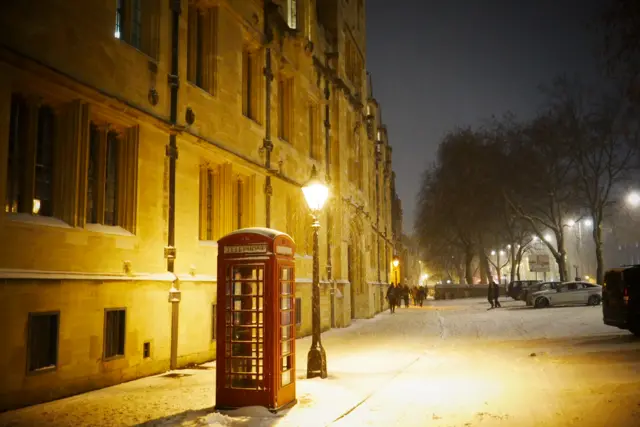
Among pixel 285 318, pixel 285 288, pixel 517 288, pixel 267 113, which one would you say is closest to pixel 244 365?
pixel 285 318

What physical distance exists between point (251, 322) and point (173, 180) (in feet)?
18.3

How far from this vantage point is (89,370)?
34.4 feet

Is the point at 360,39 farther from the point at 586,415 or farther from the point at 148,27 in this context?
the point at 586,415

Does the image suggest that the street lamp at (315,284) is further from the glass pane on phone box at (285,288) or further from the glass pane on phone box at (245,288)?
the glass pane on phone box at (245,288)

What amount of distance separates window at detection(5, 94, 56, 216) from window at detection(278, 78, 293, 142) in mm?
11273

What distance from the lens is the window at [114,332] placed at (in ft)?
36.4

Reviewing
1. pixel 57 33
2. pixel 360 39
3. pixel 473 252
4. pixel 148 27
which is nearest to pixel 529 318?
pixel 360 39

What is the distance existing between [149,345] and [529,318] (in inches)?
820

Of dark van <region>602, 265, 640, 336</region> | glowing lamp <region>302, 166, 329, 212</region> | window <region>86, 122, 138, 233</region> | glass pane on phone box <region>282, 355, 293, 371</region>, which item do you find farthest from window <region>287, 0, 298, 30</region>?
glass pane on phone box <region>282, 355, 293, 371</region>

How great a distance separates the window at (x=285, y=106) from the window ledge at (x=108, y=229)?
395 inches

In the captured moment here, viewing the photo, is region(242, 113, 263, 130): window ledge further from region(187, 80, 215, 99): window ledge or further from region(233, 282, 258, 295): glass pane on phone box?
region(233, 282, 258, 295): glass pane on phone box

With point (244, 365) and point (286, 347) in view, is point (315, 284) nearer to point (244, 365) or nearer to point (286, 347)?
point (286, 347)

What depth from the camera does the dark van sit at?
17094 mm

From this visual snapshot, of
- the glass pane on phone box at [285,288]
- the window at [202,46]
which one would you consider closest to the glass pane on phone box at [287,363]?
the glass pane on phone box at [285,288]
